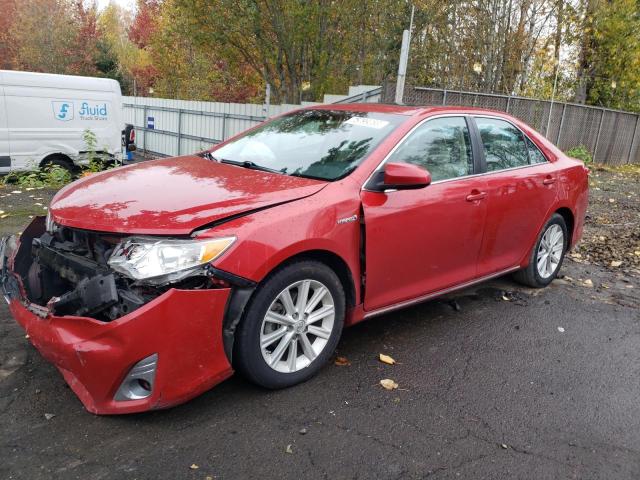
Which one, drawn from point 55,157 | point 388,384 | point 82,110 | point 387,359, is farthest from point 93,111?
point 388,384

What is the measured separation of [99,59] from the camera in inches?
1227

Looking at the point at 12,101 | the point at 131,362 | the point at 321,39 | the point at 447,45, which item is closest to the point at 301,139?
the point at 131,362

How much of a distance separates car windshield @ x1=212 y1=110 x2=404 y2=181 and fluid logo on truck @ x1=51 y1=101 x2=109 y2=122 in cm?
770

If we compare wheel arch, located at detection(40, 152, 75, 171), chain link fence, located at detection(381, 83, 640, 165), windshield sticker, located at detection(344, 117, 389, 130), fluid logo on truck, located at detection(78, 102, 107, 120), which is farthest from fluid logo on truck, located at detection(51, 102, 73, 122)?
windshield sticker, located at detection(344, 117, 389, 130)

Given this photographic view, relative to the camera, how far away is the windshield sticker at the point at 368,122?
12.3 ft

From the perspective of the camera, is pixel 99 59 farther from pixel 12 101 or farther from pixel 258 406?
pixel 258 406

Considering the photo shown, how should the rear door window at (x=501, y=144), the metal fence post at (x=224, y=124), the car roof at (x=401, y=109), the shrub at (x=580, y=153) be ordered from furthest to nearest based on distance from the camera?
the shrub at (x=580, y=153) → the metal fence post at (x=224, y=124) → the rear door window at (x=501, y=144) → the car roof at (x=401, y=109)

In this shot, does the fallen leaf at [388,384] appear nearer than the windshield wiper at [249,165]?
Yes

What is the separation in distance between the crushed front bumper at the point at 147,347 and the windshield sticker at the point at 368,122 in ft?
5.62

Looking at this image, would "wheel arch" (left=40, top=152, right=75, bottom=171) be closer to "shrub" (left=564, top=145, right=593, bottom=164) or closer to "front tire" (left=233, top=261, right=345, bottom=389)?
"front tire" (left=233, top=261, right=345, bottom=389)

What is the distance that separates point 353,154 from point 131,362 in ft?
6.12

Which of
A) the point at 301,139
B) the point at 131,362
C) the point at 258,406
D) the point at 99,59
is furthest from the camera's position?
the point at 99,59

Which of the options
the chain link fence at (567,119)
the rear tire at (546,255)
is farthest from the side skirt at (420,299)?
the chain link fence at (567,119)

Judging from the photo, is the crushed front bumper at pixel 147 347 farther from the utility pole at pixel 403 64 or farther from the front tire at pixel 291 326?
the utility pole at pixel 403 64
